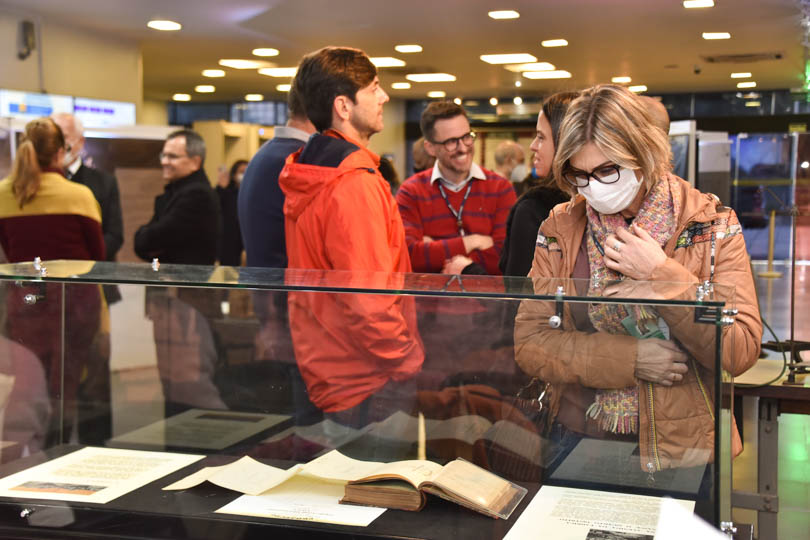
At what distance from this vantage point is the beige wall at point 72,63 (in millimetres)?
8711

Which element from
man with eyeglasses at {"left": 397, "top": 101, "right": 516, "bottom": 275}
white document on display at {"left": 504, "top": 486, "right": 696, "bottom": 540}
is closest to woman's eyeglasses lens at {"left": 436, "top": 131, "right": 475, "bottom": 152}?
man with eyeglasses at {"left": 397, "top": 101, "right": 516, "bottom": 275}

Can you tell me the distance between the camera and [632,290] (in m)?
1.47

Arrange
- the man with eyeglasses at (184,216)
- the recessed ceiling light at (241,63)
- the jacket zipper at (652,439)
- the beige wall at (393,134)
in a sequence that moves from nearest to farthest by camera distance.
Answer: the jacket zipper at (652,439)
the man with eyeglasses at (184,216)
the recessed ceiling light at (241,63)
the beige wall at (393,134)

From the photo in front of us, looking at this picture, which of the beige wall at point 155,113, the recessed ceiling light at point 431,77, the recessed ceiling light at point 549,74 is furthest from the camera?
the beige wall at point 155,113

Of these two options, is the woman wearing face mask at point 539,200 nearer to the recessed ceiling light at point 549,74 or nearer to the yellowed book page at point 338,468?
the yellowed book page at point 338,468

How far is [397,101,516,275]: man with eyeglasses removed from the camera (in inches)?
136

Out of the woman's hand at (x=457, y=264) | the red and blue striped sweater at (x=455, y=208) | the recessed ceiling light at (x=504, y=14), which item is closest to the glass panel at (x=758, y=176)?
the recessed ceiling light at (x=504, y=14)

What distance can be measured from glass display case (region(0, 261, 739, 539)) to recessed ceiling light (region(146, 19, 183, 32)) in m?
8.05

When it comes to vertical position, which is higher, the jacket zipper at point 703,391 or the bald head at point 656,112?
the bald head at point 656,112

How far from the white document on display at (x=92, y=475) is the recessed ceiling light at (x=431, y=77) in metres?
12.6

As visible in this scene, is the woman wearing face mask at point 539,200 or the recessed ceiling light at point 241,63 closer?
the woman wearing face mask at point 539,200

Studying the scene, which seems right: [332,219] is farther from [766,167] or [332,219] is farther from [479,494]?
[766,167]

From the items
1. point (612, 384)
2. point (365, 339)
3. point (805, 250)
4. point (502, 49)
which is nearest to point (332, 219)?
point (365, 339)

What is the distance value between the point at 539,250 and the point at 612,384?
47cm
